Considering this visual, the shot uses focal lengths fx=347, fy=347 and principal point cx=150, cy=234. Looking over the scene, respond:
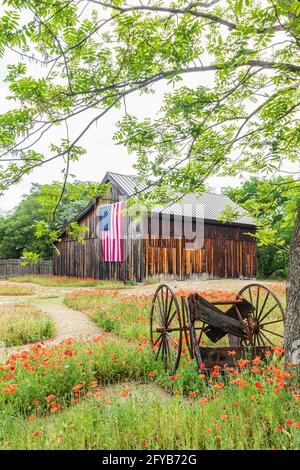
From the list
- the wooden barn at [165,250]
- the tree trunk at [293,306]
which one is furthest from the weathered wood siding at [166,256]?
the tree trunk at [293,306]

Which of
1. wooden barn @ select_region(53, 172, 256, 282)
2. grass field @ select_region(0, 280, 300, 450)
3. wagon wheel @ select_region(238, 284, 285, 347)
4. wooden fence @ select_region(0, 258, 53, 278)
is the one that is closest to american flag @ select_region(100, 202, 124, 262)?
wooden barn @ select_region(53, 172, 256, 282)

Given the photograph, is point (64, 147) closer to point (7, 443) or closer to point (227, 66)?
point (227, 66)

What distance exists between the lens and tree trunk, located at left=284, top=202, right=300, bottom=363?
369cm

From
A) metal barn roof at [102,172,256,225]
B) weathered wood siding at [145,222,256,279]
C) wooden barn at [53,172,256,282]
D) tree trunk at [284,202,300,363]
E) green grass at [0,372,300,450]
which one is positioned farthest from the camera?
metal barn roof at [102,172,256,225]

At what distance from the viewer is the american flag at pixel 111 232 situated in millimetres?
18688

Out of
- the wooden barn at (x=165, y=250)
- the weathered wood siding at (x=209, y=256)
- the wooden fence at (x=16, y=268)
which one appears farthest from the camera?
the wooden fence at (x=16, y=268)

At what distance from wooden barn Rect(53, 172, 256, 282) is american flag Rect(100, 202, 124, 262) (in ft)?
1.14

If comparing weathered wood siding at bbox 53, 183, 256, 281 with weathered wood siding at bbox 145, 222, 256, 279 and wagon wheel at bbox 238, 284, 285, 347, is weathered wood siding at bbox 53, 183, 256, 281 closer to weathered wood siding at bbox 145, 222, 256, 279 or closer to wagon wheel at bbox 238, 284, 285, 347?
weathered wood siding at bbox 145, 222, 256, 279

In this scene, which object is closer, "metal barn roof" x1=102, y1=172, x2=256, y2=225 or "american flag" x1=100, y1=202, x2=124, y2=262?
"american flag" x1=100, y1=202, x2=124, y2=262

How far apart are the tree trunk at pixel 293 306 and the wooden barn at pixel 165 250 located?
1258 centimetres

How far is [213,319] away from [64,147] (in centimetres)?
276

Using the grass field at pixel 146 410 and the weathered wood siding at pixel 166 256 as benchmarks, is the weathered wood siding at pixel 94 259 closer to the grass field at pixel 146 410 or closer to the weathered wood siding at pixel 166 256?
the weathered wood siding at pixel 166 256

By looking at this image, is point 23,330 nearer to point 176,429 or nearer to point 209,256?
point 176,429

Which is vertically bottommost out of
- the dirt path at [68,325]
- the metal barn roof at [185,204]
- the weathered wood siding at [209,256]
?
the dirt path at [68,325]
